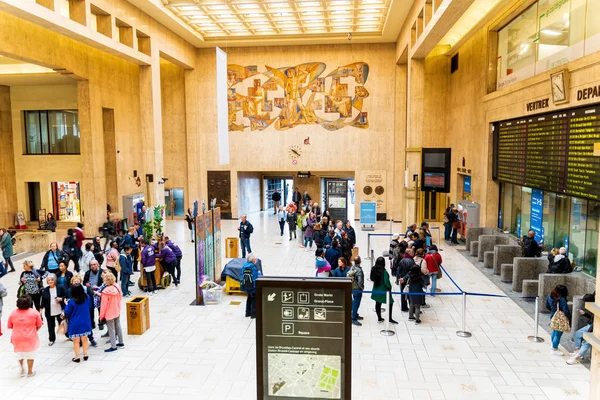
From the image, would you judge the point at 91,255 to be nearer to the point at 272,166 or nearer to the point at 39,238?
the point at 39,238

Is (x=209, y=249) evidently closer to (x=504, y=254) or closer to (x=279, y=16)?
(x=504, y=254)

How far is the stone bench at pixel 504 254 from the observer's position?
13.4 metres

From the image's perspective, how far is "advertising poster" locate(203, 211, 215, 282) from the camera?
1210 centimetres

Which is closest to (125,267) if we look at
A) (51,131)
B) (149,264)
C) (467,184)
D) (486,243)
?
(149,264)

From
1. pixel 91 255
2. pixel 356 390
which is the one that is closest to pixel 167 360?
pixel 356 390

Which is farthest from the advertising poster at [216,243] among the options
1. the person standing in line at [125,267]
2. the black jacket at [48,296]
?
the black jacket at [48,296]

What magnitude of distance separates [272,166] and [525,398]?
19.8 m

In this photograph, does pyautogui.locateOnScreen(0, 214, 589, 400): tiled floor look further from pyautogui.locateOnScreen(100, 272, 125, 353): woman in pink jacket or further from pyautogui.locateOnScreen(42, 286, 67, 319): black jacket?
pyautogui.locateOnScreen(42, 286, 67, 319): black jacket

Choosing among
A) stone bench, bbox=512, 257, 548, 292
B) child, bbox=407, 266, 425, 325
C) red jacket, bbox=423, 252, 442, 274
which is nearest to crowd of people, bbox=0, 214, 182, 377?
child, bbox=407, 266, 425, 325

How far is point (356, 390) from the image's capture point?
715 centimetres

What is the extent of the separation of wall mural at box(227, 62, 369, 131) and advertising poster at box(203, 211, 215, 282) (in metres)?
13.5

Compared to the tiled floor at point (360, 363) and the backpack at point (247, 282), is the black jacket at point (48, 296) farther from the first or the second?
the backpack at point (247, 282)

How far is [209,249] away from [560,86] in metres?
9.12

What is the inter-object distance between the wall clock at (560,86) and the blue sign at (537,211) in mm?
3348
